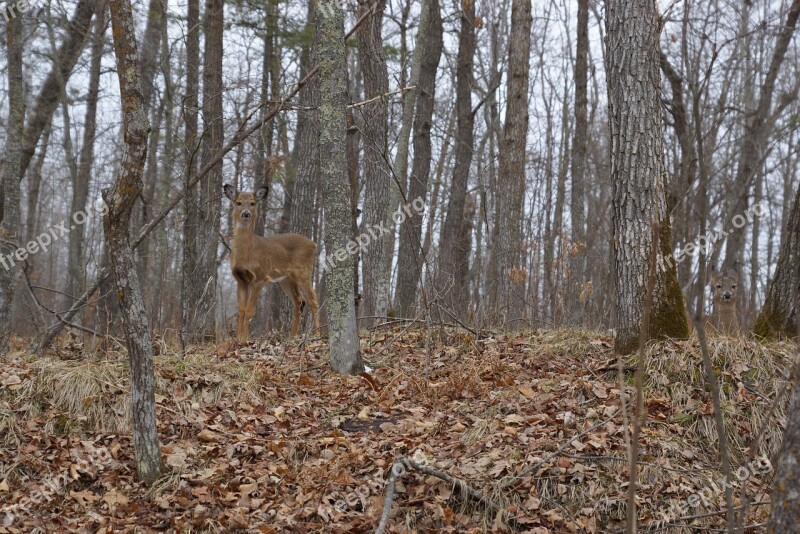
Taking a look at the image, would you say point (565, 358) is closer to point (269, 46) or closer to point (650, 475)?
point (650, 475)

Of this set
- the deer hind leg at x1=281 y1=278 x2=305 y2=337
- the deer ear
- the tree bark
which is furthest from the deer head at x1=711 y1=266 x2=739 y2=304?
the tree bark

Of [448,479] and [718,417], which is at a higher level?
[718,417]

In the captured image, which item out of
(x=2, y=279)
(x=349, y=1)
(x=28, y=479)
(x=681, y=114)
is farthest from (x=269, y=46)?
(x=28, y=479)

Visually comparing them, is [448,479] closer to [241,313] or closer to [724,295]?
[241,313]

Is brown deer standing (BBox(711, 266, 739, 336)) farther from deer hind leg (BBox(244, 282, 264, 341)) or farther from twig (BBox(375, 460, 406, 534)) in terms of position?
twig (BBox(375, 460, 406, 534))

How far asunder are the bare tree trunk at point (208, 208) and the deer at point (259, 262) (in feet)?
1.22

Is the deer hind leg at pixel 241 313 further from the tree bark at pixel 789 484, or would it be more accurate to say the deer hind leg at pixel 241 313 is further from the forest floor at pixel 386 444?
the tree bark at pixel 789 484

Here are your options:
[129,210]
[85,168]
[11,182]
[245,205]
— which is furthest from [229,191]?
[85,168]

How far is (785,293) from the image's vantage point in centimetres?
689

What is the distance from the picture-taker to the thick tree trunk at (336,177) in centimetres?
721

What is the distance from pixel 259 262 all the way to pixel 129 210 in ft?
21.0

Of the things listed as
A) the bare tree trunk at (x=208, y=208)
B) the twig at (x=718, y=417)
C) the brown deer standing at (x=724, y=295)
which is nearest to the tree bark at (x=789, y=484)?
the twig at (x=718, y=417)

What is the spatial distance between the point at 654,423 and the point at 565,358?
1.74 meters

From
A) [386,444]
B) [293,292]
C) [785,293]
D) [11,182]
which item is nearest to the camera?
[386,444]
